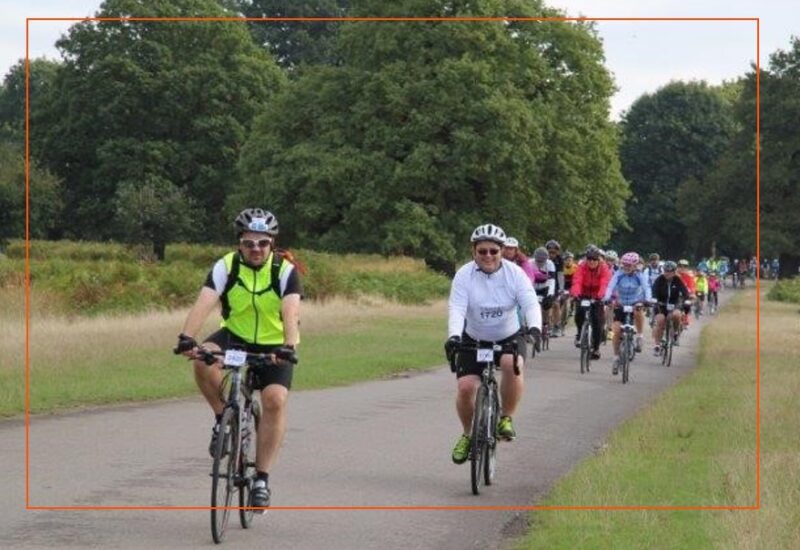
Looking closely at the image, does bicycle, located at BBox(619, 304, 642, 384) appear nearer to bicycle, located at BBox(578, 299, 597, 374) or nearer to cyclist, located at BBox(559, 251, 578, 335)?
bicycle, located at BBox(578, 299, 597, 374)

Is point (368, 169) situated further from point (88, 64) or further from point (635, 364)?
point (635, 364)

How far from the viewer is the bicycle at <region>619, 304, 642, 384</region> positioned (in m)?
24.8

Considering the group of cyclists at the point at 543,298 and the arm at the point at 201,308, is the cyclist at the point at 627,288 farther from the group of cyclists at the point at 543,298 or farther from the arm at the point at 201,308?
the arm at the point at 201,308

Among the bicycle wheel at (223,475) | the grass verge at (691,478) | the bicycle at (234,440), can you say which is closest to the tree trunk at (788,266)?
the grass verge at (691,478)

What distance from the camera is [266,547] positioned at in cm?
918

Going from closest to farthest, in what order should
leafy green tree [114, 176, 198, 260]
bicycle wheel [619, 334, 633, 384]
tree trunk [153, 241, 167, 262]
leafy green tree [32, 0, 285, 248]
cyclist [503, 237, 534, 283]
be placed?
cyclist [503, 237, 534, 283], bicycle wheel [619, 334, 633, 384], tree trunk [153, 241, 167, 262], leafy green tree [114, 176, 198, 260], leafy green tree [32, 0, 285, 248]

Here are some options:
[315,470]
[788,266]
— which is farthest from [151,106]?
[315,470]

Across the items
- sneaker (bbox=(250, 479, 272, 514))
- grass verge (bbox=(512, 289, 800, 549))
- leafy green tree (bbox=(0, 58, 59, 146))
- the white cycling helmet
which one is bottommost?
grass verge (bbox=(512, 289, 800, 549))

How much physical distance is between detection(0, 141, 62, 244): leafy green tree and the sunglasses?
169ft

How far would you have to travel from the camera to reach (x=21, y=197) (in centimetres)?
6094

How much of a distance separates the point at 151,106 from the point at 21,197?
1740cm

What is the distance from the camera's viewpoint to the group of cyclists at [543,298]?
11.9 meters

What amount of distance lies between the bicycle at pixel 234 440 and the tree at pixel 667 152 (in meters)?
96.9

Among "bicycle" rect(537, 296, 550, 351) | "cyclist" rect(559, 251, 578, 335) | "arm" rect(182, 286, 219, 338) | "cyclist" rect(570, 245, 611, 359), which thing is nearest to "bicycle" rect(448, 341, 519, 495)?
"arm" rect(182, 286, 219, 338)
